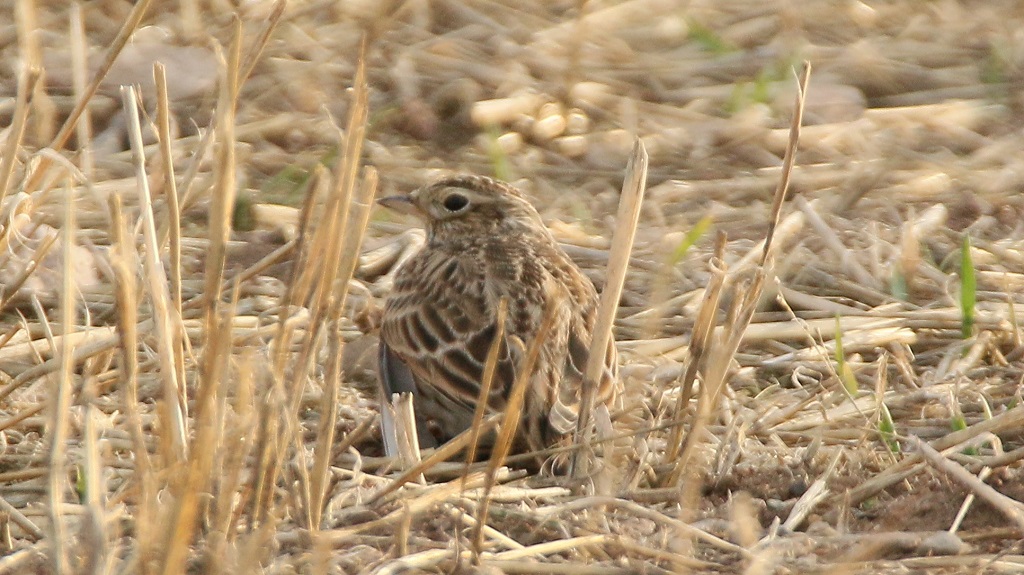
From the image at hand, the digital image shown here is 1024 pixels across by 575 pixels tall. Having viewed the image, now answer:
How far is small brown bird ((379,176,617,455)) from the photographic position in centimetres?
465

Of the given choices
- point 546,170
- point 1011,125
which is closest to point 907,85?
point 1011,125

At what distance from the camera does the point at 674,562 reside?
3641 millimetres

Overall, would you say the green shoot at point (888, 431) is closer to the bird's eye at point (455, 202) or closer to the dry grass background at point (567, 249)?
the dry grass background at point (567, 249)

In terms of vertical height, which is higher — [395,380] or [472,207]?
[472,207]

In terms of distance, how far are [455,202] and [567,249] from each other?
98cm

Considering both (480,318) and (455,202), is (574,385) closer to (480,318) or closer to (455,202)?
(480,318)

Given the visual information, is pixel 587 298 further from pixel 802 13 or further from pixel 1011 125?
pixel 802 13

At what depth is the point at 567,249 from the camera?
6.84m

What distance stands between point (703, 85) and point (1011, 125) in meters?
1.73

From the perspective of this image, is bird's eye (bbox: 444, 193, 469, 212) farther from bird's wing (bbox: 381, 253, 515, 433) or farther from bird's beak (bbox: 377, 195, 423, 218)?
bird's wing (bbox: 381, 253, 515, 433)

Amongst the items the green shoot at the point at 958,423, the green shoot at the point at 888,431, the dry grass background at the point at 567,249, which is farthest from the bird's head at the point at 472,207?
the green shoot at the point at 958,423

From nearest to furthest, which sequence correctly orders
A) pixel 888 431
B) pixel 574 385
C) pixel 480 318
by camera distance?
pixel 888 431
pixel 574 385
pixel 480 318

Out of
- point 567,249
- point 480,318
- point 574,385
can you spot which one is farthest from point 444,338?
point 567,249

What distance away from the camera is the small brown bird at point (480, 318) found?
4648mm
